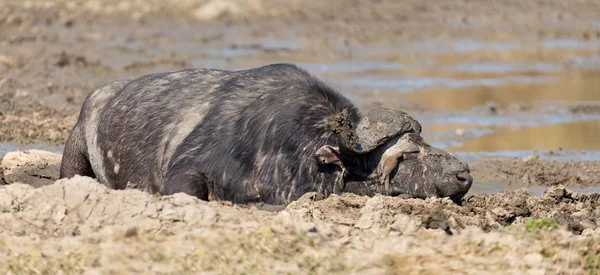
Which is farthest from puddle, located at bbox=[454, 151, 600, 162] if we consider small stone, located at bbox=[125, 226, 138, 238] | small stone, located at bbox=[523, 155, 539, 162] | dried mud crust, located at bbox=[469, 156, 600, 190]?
small stone, located at bbox=[125, 226, 138, 238]

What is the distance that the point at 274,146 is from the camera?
24.9ft

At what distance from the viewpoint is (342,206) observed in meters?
7.20

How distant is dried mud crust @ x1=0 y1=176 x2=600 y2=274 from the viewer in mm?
5734

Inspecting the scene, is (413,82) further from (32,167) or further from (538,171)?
(32,167)

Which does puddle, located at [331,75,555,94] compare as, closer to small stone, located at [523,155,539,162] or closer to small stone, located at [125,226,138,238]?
small stone, located at [523,155,539,162]

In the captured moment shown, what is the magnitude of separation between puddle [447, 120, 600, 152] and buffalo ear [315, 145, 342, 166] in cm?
538

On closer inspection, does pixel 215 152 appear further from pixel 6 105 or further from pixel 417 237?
pixel 6 105

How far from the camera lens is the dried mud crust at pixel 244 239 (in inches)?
226

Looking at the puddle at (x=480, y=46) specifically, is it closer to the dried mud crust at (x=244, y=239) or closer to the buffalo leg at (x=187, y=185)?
the buffalo leg at (x=187, y=185)

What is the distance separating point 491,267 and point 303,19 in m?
19.9

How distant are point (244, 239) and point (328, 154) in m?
1.49

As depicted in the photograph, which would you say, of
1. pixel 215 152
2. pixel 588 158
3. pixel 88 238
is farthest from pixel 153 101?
pixel 588 158

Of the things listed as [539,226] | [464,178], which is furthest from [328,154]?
[539,226]

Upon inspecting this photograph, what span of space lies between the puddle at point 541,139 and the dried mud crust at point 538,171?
1034 mm
